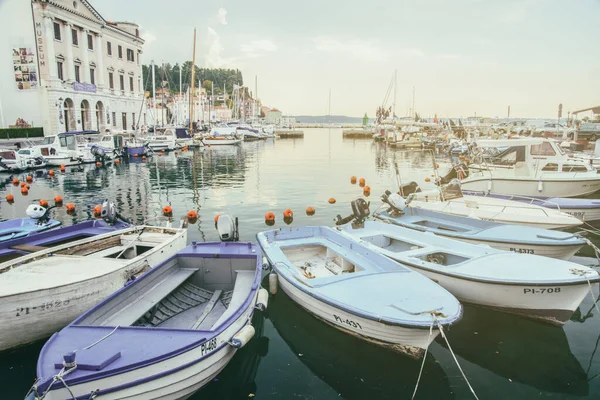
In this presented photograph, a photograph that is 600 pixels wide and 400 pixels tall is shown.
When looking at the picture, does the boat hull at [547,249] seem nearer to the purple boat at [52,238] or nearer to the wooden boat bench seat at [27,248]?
the purple boat at [52,238]

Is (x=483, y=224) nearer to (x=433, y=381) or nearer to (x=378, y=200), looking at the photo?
(x=433, y=381)

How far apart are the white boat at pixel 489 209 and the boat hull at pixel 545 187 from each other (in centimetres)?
431

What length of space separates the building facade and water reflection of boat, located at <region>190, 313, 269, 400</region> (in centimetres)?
4451

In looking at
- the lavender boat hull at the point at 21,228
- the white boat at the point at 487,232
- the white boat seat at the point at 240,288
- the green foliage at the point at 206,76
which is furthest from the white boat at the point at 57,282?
the green foliage at the point at 206,76

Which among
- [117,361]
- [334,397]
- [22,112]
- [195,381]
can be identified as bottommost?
[334,397]

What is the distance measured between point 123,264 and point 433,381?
657cm

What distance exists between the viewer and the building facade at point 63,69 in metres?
40.4

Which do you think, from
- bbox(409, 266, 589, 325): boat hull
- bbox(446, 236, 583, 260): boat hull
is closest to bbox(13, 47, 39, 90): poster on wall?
bbox(409, 266, 589, 325): boat hull

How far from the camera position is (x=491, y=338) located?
760 centimetres

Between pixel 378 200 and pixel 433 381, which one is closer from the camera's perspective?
pixel 433 381

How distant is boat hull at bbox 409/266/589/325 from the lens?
24.1 ft

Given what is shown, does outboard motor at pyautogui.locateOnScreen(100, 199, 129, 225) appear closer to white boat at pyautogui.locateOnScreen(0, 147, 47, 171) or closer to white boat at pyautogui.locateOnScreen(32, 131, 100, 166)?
white boat at pyautogui.locateOnScreen(0, 147, 47, 171)

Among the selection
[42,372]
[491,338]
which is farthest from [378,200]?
[42,372]

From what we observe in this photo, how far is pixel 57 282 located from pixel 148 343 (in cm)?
319
